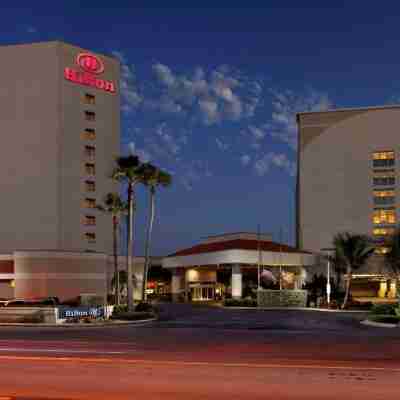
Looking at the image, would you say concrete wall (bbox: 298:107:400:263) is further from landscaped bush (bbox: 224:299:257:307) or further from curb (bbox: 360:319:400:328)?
curb (bbox: 360:319:400:328)

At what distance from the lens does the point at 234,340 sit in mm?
31078

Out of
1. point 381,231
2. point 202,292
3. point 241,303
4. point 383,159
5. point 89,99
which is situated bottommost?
point 202,292

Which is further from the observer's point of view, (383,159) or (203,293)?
(383,159)

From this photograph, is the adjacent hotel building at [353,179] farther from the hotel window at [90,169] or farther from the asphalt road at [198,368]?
the asphalt road at [198,368]

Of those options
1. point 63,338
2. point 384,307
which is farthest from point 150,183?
point 63,338

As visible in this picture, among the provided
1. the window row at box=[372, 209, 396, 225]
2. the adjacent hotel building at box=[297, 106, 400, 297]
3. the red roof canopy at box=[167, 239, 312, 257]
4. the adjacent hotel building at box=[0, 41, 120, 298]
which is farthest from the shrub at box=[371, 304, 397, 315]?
the window row at box=[372, 209, 396, 225]

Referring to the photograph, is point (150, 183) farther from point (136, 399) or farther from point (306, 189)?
point (306, 189)

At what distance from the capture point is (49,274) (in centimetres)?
7638

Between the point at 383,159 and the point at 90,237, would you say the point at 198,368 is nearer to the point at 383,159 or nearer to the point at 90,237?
the point at 90,237

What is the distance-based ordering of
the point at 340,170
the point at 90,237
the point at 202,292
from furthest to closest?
1. the point at 340,170
2. the point at 202,292
3. the point at 90,237

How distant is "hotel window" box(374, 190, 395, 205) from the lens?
4370 inches

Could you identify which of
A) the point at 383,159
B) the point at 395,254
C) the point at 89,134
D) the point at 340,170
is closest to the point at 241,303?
the point at 395,254

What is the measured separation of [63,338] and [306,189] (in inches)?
3488

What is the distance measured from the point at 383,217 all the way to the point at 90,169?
50.5 meters
